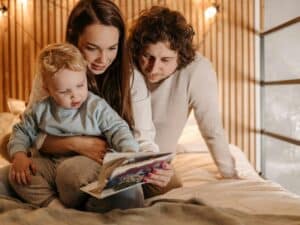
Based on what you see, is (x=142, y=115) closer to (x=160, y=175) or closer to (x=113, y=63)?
(x=113, y=63)

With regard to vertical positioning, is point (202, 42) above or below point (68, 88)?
above

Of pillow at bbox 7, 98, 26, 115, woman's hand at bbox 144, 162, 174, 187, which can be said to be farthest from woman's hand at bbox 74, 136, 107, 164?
pillow at bbox 7, 98, 26, 115

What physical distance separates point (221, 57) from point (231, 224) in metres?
2.79

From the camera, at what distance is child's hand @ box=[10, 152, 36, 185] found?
1.56 meters

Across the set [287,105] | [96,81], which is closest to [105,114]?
[96,81]

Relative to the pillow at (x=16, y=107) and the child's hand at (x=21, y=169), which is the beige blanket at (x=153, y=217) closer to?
the child's hand at (x=21, y=169)

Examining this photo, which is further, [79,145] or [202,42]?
[202,42]

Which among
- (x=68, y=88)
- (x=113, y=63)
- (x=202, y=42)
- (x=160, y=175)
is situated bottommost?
(x=160, y=175)

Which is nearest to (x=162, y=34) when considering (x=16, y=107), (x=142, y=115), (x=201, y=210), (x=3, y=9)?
(x=142, y=115)

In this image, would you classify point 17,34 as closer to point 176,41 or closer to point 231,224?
point 176,41

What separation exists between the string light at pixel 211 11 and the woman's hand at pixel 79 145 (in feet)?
8.04

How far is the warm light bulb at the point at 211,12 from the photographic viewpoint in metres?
3.83

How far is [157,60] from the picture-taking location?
2.04 metres

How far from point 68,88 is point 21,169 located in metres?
0.30
